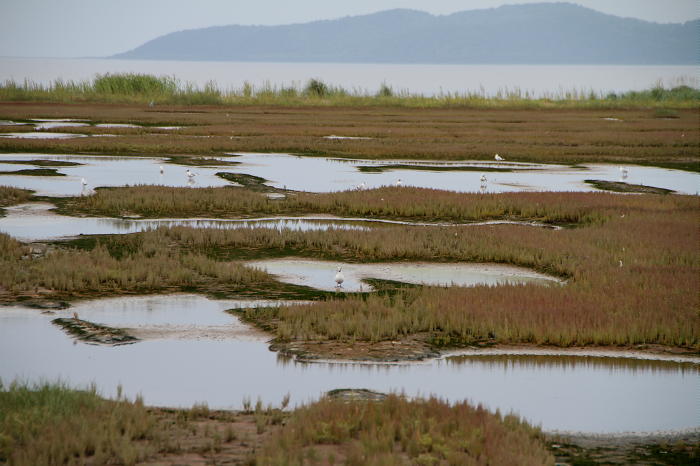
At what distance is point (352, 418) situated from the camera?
8016mm

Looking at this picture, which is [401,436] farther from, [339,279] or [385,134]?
[385,134]

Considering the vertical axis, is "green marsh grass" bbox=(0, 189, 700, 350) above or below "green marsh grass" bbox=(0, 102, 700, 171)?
below

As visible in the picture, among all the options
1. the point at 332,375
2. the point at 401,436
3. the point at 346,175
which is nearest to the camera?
the point at 401,436

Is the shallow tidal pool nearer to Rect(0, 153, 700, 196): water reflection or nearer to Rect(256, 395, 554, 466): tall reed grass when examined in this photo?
Rect(256, 395, 554, 466): tall reed grass

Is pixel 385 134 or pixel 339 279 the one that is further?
pixel 385 134

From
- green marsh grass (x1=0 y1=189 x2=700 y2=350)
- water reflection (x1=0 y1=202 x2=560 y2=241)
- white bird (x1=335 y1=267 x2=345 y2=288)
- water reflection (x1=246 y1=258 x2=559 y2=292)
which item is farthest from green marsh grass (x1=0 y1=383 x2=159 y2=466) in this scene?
water reflection (x1=0 y1=202 x2=560 y2=241)

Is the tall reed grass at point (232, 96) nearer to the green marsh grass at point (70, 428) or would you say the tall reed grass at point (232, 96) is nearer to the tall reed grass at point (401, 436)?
Answer: the green marsh grass at point (70, 428)

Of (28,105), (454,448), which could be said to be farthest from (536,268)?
(28,105)

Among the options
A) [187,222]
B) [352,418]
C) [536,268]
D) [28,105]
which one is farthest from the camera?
[28,105]

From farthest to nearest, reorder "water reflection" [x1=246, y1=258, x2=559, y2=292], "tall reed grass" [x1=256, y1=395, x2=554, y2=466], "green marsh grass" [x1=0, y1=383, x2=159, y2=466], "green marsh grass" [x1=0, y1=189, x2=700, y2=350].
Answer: "water reflection" [x1=246, y1=258, x2=559, y2=292] → "green marsh grass" [x1=0, y1=189, x2=700, y2=350] → "tall reed grass" [x1=256, y1=395, x2=554, y2=466] → "green marsh grass" [x1=0, y1=383, x2=159, y2=466]

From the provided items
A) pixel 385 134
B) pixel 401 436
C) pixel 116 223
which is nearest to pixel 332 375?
pixel 401 436

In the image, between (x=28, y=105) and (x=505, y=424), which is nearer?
(x=505, y=424)

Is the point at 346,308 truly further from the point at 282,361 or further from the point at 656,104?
the point at 656,104

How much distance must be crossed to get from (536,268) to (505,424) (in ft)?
27.8
